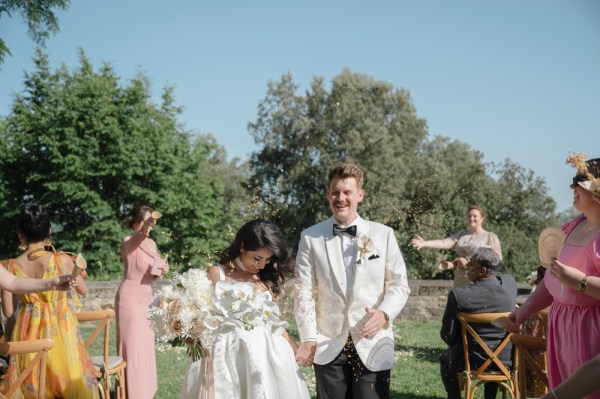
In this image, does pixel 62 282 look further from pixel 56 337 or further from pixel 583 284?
pixel 583 284

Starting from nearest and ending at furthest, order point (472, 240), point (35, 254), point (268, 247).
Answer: point (268, 247)
point (35, 254)
point (472, 240)

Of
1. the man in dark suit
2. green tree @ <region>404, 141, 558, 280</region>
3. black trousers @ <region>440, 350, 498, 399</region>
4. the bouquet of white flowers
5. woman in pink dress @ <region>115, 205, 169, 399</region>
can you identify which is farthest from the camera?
green tree @ <region>404, 141, 558, 280</region>

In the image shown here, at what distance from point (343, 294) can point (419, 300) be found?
9106 millimetres

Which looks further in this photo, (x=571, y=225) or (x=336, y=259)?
(x=336, y=259)

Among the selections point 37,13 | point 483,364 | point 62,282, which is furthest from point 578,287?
point 37,13

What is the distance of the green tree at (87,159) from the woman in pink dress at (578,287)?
1895cm

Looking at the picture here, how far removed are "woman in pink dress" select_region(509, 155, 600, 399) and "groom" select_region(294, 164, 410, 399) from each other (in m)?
0.88

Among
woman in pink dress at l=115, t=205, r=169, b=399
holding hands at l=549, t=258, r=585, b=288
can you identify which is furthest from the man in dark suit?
woman in pink dress at l=115, t=205, r=169, b=399

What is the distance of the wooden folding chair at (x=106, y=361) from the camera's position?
516 cm

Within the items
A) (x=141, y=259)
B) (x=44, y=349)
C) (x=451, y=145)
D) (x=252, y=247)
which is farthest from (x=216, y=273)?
(x=451, y=145)

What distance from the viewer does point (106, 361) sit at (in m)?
5.23

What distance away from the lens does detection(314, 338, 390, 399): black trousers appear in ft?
11.4

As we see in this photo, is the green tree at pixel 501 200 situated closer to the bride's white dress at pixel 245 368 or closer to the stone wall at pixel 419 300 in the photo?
the stone wall at pixel 419 300

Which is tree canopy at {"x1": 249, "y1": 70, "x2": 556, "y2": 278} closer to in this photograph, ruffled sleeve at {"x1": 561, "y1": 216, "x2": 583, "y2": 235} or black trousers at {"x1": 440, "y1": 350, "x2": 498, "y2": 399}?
black trousers at {"x1": 440, "y1": 350, "x2": 498, "y2": 399}
